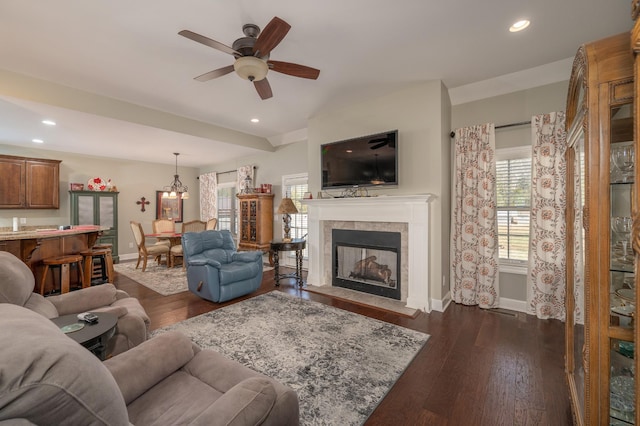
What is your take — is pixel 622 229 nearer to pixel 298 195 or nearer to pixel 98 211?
pixel 298 195

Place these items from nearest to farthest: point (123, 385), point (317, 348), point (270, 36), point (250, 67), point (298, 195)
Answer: point (123, 385) < point (270, 36) < point (250, 67) < point (317, 348) < point (298, 195)

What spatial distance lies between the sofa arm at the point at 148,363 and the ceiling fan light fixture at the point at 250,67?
203cm

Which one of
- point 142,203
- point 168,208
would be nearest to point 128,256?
point 142,203

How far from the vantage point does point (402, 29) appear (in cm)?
243

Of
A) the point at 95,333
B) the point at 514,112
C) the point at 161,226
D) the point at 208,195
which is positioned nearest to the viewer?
the point at 95,333

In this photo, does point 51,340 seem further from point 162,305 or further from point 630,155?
point 162,305

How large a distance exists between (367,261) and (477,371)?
6.65 ft

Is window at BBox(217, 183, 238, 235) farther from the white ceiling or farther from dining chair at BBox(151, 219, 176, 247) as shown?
the white ceiling

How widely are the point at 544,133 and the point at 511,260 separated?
5.12 ft

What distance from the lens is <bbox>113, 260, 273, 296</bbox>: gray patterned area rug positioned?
4.43 meters

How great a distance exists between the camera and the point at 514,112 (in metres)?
3.34

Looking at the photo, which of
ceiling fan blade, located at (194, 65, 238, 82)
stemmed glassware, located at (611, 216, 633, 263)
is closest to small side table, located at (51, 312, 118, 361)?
ceiling fan blade, located at (194, 65, 238, 82)

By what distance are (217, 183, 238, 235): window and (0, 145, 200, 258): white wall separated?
1281 millimetres

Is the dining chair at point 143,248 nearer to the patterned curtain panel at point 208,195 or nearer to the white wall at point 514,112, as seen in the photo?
the patterned curtain panel at point 208,195
